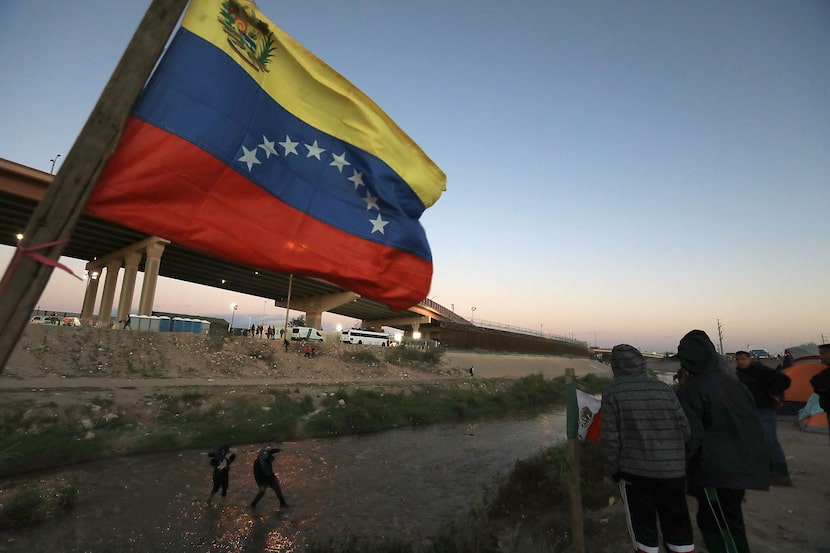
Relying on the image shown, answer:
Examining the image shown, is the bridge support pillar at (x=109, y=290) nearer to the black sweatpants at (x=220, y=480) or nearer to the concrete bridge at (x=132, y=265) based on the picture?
the concrete bridge at (x=132, y=265)

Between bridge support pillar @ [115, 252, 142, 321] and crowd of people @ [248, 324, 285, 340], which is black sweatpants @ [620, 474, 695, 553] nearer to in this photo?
crowd of people @ [248, 324, 285, 340]

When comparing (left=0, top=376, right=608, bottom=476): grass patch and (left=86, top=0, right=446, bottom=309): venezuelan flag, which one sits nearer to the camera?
(left=86, top=0, right=446, bottom=309): venezuelan flag

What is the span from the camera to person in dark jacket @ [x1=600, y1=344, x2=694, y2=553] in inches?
144

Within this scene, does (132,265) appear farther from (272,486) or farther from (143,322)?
(272,486)

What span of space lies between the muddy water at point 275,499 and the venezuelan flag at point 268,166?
6.80 metres

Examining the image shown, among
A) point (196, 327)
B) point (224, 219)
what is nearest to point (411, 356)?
point (196, 327)

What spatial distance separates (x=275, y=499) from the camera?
10758 mm

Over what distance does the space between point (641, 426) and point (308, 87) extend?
4.32 meters

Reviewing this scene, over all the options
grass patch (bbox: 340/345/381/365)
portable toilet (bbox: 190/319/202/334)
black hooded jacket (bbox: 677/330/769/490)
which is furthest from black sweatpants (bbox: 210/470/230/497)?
portable toilet (bbox: 190/319/202/334)

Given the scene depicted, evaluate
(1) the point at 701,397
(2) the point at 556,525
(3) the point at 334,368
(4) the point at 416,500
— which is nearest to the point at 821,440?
(2) the point at 556,525

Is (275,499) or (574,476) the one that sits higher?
(574,476)

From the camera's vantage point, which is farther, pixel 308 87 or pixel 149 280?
pixel 149 280

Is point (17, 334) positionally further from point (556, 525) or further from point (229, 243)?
point (556, 525)

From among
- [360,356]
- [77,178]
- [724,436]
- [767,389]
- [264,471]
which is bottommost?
[264,471]
